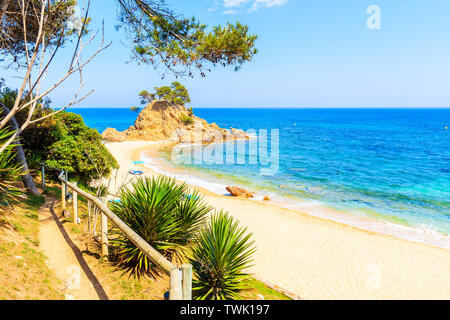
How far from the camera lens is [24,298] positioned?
143 inches

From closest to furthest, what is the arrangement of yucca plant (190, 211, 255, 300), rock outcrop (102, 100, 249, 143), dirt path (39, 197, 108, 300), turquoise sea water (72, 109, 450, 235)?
dirt path (39, 197, 108, 300) → yucca plant (190, 211, 255, 300) → turquoise sea water (72, 109, 450, 235) → rock outcrop (102, 100, 249, 143)

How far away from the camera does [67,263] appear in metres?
5.06

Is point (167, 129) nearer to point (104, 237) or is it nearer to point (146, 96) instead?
point (146, 96)

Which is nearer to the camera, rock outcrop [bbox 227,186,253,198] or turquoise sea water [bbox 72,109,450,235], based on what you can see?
turquoise sea water [bbox 72,109,450,235]

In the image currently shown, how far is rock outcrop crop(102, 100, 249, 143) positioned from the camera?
49.1 meters

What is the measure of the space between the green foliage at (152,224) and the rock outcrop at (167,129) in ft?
142

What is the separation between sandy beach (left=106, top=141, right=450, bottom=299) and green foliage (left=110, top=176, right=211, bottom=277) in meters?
0.84

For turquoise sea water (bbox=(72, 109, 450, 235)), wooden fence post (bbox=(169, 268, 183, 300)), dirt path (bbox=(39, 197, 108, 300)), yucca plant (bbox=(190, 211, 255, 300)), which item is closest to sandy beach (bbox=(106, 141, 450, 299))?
dirt path (bbox=(39, 197, 108, 300))

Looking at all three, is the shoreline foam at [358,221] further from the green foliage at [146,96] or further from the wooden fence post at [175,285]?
the green foliage at [146,96]

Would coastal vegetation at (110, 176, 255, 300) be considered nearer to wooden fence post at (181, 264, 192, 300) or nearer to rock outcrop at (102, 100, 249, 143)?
wooden fence post at (181, 264, 192, 300)

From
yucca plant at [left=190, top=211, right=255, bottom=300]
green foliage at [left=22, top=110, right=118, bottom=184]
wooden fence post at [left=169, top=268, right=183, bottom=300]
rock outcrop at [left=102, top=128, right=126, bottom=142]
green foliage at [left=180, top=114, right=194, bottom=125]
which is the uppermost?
green foliage at [left=180, top=114, right=194, bottom=125]

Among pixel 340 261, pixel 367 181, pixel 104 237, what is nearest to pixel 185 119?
pixel 367 181

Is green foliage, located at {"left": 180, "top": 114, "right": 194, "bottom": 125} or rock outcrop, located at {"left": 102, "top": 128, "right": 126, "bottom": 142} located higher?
green foliage, located at {"left": 180, "top": 114, "right": 194, "bottom": 125}

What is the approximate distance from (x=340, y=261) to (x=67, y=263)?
364 inches
